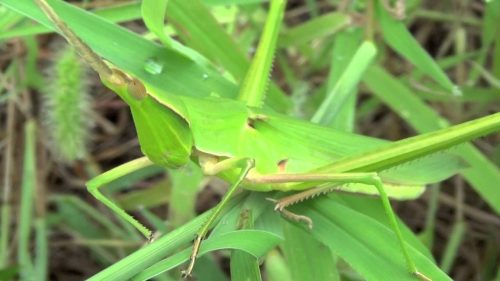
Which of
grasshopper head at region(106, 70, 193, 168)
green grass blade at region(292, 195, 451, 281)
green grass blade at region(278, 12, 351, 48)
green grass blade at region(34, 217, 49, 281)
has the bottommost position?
green grass blade at region(292, 195, 451, 281)

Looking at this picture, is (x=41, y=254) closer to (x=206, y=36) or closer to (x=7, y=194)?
(x=7, y=194)

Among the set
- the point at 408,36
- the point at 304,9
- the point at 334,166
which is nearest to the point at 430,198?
the point at 408,36

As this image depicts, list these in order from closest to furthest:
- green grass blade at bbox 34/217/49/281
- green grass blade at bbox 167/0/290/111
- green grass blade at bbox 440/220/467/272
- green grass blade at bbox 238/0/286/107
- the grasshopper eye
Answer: the grasshopper eye
green grass blade at bbox 238/0/286/107
green grass blade at bbox 167/0/290/111
green grass blade at bbox 34/217/49/281
green grass blade at bbox 440/220/467/272

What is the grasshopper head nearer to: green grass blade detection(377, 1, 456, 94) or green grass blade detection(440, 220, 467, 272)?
green grass blade detection(377, 1, 456, 94)

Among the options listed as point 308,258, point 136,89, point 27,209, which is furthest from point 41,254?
point 136,89

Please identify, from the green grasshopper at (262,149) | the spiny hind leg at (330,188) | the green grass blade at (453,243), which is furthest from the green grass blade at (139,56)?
the green grass blade at (453,243)

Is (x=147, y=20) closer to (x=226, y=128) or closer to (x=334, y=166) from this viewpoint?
(x=226, y=128)

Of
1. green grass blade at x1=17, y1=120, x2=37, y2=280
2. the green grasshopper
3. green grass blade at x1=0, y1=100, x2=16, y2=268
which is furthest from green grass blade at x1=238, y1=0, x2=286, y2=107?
green grass blade at x1=0, y1=100, x2=16, y2=268
